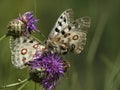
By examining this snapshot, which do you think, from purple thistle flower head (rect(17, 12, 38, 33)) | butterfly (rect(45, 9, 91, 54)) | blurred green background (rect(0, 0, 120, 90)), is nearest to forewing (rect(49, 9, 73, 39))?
butterfly (rect(45, 9, 91, 54))

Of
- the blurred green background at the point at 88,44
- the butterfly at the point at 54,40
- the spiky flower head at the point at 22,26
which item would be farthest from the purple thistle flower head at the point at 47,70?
the blurred green background at the point at 88,44

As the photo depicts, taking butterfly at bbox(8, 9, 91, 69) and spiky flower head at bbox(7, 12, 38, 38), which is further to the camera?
spiky flower head at bbox(7, 12, 38, 38)

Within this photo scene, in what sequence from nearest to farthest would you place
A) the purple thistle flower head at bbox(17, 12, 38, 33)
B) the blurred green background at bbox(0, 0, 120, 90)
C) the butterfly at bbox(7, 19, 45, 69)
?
the butterfly at bbox(7, 19, 45, 69), the purple thistle flower head at bbox(17, 12, 38, 33), the blurred green background at bbox(0, 0, 120, 90)

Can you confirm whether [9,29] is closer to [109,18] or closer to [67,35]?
[67,35]

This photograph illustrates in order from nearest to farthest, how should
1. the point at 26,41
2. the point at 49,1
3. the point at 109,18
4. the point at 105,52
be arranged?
the point at 26,41
the point at 105,52
the point at 109,18
the point at 49,1

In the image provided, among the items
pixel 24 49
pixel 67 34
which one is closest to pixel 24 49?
pixel 24 49

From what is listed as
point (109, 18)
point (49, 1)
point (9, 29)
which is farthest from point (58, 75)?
point (49, 1)

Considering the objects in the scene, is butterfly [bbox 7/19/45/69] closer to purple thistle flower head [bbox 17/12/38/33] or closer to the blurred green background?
purple thistle flower head [bbox 17/12/38/33]
